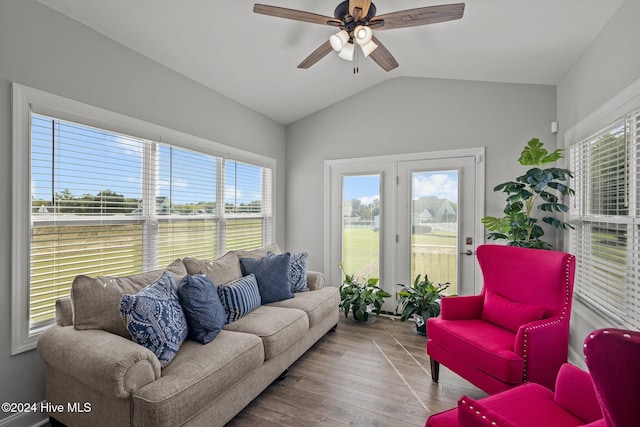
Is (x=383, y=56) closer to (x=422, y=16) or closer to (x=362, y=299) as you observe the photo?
(x=422, y=16)

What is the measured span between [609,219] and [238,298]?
9.37 feet

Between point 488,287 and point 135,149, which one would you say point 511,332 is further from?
point 135,149

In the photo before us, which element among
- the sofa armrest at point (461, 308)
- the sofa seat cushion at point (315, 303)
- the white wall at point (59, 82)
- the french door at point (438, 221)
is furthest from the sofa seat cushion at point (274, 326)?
the french door at point (438, 221)

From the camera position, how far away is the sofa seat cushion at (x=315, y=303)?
290cm

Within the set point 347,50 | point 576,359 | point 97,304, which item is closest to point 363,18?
point 347,50

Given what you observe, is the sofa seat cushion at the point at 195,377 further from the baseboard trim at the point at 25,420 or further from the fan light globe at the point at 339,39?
the fan light globe at the point at 339,39

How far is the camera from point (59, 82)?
6.88 ft

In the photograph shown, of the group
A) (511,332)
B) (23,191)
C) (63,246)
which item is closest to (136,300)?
(63,246)

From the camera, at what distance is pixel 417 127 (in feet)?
12.8

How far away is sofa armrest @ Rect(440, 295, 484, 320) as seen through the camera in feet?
8.32

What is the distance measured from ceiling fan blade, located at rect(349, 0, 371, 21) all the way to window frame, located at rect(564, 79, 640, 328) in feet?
5.26

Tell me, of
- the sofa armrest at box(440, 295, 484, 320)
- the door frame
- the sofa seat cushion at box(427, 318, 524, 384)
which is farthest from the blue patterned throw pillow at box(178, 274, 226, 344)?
the door frame

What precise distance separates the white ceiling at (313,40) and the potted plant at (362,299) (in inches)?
100

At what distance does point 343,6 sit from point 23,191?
229 cm
